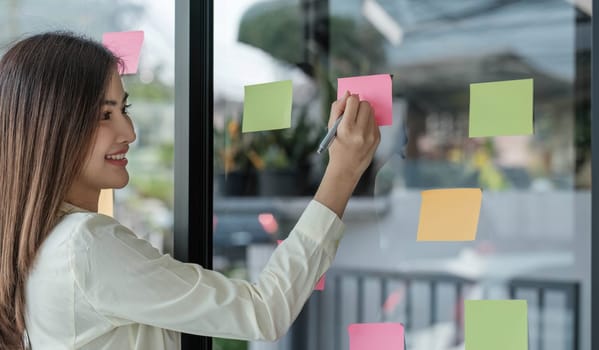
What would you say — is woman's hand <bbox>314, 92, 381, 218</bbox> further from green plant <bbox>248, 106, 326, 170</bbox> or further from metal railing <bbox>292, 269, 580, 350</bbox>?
green plant <bbox>248, 106, 326, 170</bbox>

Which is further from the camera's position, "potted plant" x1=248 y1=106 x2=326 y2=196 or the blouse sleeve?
"potted plant" x1=248 y1=106 x2=326 y2=196

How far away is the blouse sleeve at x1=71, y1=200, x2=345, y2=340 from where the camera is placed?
767 mm

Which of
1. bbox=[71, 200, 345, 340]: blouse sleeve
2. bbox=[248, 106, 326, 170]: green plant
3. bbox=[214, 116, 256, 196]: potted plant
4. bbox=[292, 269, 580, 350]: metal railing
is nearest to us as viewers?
bbox=[71, 200, 345, 340]: blouse sleeve

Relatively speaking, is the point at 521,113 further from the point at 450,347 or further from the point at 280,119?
the point at 450,347

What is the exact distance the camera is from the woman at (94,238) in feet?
2.53

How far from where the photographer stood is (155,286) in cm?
77

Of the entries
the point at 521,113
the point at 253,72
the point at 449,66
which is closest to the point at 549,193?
the point at 449,66

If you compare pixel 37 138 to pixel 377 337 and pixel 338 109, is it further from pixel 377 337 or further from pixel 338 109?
pixel 377 337

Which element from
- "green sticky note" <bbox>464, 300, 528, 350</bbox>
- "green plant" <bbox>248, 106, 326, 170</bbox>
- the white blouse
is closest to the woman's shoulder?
the white blouse

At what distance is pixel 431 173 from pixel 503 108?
3.96 meters

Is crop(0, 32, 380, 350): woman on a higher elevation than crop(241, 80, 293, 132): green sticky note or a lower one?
lower

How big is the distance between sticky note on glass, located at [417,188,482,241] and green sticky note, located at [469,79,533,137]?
0.31 feet

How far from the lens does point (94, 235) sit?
79 cm

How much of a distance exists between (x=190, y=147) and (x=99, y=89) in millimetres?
201
